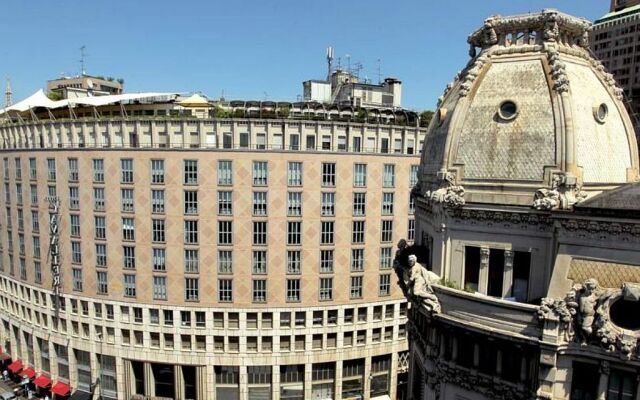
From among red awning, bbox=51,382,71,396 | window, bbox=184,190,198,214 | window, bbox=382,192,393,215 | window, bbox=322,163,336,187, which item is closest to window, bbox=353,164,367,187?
window, bbox=322,163,336,187

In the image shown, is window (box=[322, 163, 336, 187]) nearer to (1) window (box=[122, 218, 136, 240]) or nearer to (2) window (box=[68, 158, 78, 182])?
(1) window (box=[122, 218, 136, 240])

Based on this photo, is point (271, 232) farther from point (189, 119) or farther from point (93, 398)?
point (93, 398)

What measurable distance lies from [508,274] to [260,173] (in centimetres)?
3974

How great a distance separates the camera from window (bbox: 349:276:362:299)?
65750 mm

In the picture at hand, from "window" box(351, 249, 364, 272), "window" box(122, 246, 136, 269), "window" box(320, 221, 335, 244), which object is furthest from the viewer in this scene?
"window" box(351, 249, 364, 272)

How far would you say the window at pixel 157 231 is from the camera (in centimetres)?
6369

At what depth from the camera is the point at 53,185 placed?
68.8 metres

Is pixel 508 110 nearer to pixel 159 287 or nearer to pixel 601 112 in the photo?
pixel 601 112

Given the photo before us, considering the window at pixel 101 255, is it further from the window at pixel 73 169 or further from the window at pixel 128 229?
the window at pixel 73 169

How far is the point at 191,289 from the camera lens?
64.1 meters

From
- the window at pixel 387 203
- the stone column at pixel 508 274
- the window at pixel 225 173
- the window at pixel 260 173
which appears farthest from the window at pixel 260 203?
the stone column at pixel 508 274

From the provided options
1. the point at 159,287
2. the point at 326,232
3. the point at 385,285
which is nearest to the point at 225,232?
the point at 159,287

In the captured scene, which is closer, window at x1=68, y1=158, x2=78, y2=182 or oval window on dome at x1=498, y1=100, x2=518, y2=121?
oval window on dome at x1=498, y1=100, x2=518, y2=121

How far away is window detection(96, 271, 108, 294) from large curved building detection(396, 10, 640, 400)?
49.6 meters
